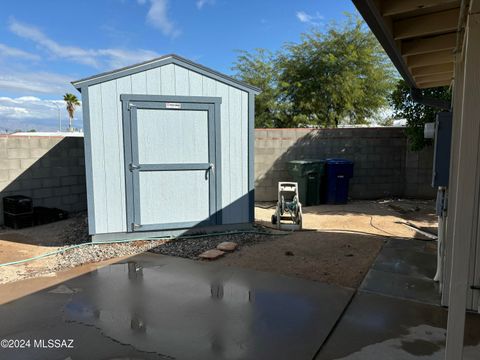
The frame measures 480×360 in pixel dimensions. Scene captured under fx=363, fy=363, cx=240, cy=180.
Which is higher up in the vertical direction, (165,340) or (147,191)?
(147,191)

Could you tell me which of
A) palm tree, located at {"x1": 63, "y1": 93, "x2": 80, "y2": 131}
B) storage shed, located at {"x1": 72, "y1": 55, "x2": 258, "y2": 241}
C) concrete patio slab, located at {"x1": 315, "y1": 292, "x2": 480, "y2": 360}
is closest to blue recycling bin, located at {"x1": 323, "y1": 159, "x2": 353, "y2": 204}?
storage shed, located at {"x1": 72, "y1": 55, "x2": 258, "y2": 241}

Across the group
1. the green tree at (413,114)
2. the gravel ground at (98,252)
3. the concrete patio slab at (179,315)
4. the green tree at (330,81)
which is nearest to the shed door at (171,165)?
the gravel ground at (98,252)

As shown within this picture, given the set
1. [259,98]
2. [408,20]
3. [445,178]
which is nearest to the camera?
[408,20]

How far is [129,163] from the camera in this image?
540cm

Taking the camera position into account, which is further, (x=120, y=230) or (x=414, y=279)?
(x=120, y=230)

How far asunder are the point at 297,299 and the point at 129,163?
3231 mm

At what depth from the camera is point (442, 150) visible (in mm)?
3180

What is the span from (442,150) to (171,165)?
3731 millimetres

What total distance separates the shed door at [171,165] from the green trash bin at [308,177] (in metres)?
2.93

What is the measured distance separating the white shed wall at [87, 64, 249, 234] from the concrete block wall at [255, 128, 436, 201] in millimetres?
3008

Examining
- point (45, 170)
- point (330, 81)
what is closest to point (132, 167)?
point (45, 170)

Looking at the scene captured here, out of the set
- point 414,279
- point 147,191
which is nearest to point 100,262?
point 147,191

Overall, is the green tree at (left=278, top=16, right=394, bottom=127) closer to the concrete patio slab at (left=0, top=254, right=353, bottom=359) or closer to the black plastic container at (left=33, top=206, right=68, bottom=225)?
the black plastic container at (left=33, top=206, right=68, bottom=225)

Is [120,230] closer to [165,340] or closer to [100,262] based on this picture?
[100,262]
